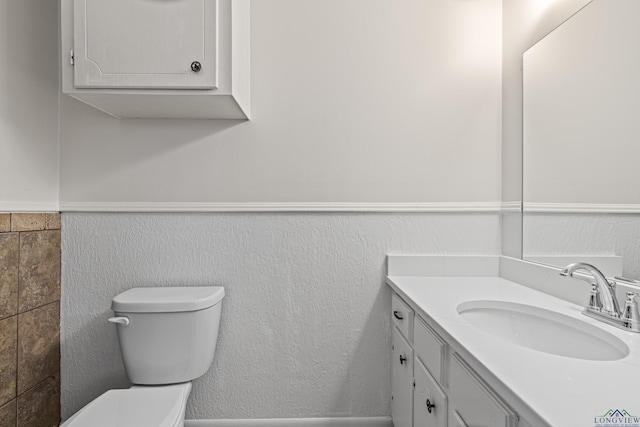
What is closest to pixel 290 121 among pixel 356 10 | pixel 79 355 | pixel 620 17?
pixel 356 10

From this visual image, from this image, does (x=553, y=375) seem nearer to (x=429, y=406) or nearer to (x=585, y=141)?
(x=429, y=406)

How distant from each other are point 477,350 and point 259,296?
1072 millimetres

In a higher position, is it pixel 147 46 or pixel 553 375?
pixel 147 46

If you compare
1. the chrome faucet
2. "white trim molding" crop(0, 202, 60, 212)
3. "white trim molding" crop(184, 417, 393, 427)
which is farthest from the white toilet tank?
the chrome faucet

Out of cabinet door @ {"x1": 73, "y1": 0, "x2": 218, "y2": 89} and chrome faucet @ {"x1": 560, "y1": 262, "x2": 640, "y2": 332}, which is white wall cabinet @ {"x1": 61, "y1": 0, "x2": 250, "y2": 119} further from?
chrome faucet @ {"x1": 560, "y1": 262, "x2": 640, "y2": 332}

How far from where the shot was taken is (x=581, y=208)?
1223 millimetres

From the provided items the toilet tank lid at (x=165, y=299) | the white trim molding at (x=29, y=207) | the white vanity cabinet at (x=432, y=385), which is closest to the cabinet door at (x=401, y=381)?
the white vanity cabinet at (x=432, y=385)

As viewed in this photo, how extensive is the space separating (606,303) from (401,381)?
2.58 ft

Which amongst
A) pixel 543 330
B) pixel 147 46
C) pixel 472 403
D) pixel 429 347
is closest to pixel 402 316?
pixel 429 347

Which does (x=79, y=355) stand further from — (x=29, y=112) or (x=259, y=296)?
(x=29, y=112)

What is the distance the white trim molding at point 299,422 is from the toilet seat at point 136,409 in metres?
0.41

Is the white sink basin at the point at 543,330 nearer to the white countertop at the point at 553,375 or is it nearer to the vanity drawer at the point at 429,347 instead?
the white countertop at the point at 553,375

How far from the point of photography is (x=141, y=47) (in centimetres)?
126

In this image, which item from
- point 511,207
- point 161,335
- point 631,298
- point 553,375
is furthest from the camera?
point 511,207
